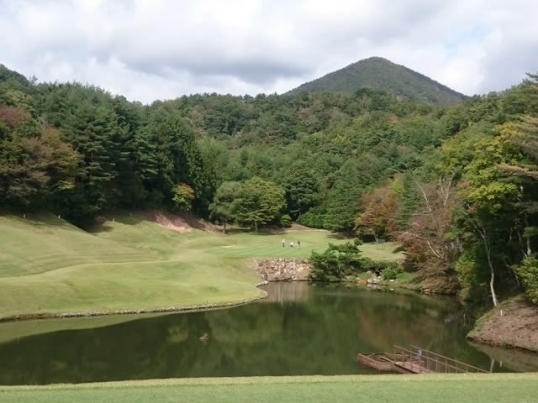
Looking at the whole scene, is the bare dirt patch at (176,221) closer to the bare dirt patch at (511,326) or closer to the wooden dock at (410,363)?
the bare dirt patch at (511,326)

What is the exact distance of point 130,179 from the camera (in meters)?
75.1

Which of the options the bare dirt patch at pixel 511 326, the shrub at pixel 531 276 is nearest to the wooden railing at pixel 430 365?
the bare dirt patch at pixel 511 326

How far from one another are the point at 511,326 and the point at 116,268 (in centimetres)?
3053

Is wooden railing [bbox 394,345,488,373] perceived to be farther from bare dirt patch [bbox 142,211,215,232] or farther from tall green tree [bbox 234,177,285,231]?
tall green tree [bbox 234,177,285,231]

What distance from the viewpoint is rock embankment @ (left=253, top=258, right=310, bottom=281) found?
2352 inches

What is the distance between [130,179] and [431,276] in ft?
137

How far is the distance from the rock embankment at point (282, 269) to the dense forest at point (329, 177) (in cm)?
1114

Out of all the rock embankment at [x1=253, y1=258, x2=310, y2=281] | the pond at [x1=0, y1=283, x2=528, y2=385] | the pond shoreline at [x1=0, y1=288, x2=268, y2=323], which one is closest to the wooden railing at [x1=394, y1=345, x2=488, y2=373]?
the pond at [x1=0, y1=283, x2=528, y2=385]

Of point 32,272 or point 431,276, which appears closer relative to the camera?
point 32,272

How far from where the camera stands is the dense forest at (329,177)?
35.4m

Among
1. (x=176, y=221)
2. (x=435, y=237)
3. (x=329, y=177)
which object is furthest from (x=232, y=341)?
(x=329, y=177)

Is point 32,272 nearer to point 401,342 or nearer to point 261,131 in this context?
point 401,342

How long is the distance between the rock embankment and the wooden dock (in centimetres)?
3252

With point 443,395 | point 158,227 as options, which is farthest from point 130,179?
point 443,395
